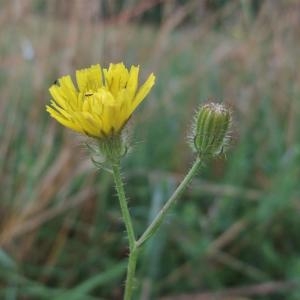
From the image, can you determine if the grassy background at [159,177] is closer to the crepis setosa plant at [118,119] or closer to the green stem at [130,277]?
the crepis setosa plant at [118,119]

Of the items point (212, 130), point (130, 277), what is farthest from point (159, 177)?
point (130, 277)

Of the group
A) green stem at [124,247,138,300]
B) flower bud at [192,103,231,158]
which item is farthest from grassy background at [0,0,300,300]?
green stem at [124,247,138,300]

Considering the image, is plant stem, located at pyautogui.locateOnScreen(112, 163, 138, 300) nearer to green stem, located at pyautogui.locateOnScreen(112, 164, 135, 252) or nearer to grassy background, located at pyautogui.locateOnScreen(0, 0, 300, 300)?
green stem, located at pyautogui.locateOnScreen(112, 164, 135, 252)

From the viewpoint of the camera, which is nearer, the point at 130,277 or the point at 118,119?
the point at 130,277

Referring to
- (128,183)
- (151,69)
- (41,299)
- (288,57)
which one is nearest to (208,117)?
(41,299)

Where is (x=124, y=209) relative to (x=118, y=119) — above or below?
below

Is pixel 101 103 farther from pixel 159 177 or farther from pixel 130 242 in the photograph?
pixel 159 177

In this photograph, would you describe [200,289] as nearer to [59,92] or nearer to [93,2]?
[93,2]
